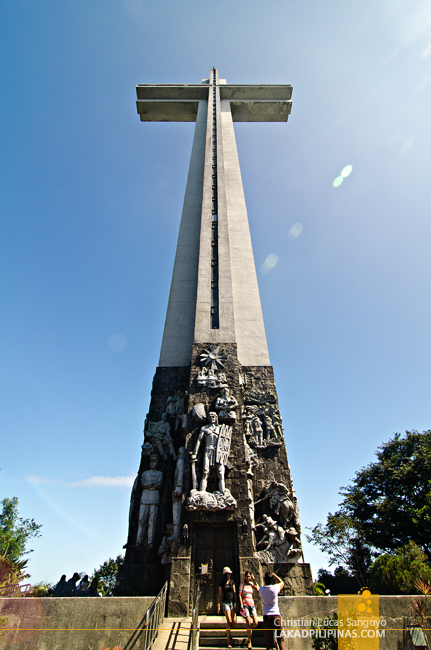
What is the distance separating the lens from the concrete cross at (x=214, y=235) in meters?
15.1

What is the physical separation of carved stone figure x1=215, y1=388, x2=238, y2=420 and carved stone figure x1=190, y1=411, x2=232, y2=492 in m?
0.26

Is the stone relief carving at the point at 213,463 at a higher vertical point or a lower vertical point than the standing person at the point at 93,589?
higher

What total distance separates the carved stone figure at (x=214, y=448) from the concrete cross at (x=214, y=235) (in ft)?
11.9

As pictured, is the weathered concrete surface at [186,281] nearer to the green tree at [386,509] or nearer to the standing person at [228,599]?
the standing person at [228,599]

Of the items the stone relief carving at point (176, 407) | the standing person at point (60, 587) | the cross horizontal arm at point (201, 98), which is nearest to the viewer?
the standing person at point (60, 587)

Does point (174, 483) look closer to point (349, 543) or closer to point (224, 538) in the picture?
point (224, 538)

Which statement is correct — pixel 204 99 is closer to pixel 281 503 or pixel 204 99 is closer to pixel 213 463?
pixel 213 463

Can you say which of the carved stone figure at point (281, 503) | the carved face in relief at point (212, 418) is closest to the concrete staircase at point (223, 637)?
the carved stone figure at point (281, 503)

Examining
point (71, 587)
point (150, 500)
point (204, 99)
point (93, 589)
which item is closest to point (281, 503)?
point (150, 500)

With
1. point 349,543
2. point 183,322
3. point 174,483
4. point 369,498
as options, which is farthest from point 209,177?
point 349,543

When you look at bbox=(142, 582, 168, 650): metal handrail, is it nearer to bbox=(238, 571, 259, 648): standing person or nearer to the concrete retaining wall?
the concrete retaining wall

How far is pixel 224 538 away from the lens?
33.3ft

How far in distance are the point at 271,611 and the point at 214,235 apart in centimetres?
1496

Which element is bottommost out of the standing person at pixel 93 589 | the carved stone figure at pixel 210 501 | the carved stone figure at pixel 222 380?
the standing person at pixel 93 589
